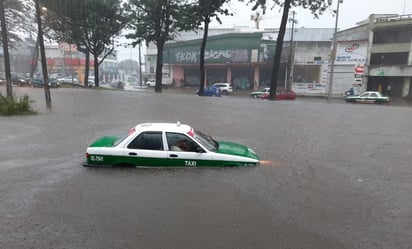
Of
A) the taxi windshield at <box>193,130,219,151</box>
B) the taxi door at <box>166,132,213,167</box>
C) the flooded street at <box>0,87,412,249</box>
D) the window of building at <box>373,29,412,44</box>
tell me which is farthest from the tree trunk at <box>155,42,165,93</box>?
the window of building at <box>373,29,412,44</box>

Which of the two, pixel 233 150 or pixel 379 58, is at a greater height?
pixel 379 58

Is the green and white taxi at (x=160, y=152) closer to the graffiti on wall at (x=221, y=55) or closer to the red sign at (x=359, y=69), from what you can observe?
the red sign at (x=359, y=69)

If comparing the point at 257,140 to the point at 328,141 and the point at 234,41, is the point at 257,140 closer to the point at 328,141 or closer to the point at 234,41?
the point at 328,141

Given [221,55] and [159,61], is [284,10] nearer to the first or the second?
[159,61]

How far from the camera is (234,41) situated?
4756 centimetres

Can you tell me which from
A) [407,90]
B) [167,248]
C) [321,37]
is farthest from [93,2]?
[321,37]

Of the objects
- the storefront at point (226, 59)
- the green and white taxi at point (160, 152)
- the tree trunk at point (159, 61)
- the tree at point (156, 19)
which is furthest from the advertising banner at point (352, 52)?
the green and white taxi at point (160, 152)

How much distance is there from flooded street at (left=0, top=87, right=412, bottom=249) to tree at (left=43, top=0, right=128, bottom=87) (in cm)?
2472

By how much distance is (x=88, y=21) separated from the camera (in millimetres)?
31969

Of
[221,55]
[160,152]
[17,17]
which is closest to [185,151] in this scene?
[160,152]

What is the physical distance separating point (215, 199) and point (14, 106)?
13370 millimetres

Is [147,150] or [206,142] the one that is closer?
[147,150]

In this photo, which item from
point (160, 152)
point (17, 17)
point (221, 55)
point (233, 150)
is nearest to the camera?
point (160, 152)

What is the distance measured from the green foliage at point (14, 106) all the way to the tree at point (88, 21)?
19523 mm
